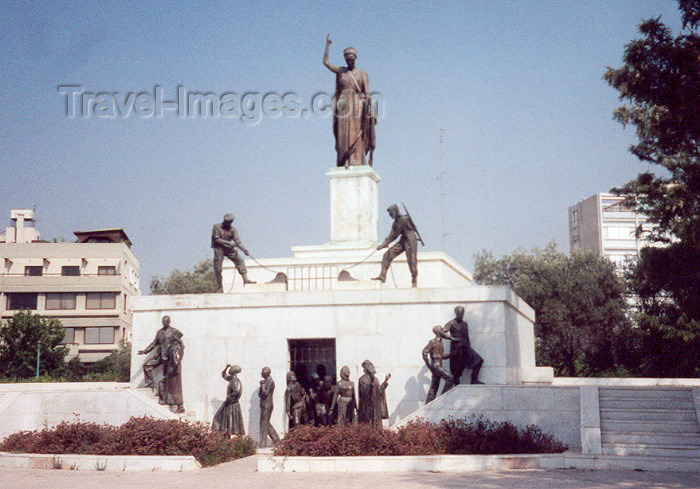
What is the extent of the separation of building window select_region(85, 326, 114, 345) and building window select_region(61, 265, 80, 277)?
5.37 metres

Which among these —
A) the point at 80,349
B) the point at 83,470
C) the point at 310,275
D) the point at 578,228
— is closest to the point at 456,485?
the point at 83,470

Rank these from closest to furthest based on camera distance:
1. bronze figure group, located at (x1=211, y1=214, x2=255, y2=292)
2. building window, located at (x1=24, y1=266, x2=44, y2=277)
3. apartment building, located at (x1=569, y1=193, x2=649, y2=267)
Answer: bronze figure group, located at (x1=211, y1=214, x2=255, y2=292), building window, located at (x1=24, y1=266, x2=44, y2=277), apartment building, located at (x1=569, y1=193, x2=649, y2=267)

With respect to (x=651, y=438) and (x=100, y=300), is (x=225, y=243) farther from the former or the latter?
(x=100, y=300)

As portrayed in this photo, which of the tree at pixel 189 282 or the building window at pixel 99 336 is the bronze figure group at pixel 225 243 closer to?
the tree at pixel 189 282

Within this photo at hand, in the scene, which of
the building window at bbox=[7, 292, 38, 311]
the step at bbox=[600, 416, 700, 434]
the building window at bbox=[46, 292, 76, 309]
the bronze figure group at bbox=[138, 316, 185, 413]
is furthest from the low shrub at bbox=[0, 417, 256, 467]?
the building window at bbox=[7, 292, 38, 311]

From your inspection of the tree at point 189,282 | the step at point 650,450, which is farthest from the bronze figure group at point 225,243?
the tree at point 189,282

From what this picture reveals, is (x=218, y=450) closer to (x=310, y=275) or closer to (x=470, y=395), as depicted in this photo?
(x=470, y=395)

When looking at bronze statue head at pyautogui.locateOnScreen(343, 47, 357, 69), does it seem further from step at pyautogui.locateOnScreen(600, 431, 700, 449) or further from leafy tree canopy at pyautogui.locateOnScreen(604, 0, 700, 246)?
step at pyautogui.locateOnScreen(600, 431, 700, 449)

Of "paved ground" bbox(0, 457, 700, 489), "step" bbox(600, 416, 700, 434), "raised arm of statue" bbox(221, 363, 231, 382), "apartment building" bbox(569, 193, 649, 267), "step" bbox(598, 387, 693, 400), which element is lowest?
"paved ground" bbox(0, 457, 700, 489)

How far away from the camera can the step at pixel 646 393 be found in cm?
1538

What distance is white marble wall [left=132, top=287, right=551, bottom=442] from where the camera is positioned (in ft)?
60.3

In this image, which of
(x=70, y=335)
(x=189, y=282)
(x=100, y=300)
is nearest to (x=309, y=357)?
(x=189, y=282)

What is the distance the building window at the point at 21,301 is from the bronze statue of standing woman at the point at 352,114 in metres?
52.5

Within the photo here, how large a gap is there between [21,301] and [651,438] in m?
63.9
